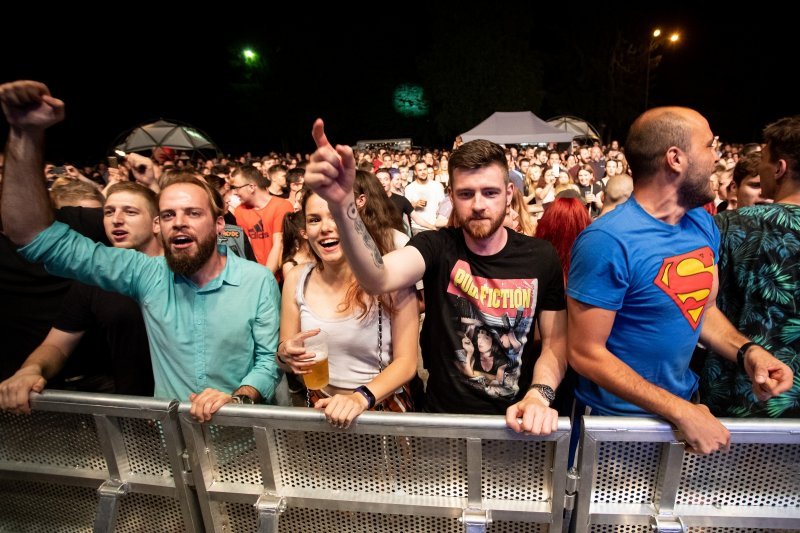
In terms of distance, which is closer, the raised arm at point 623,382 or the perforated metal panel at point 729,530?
the raised arm at point 623,382

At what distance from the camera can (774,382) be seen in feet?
5.59

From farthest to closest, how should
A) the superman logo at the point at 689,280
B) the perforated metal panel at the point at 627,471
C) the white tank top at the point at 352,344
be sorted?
the white tank top at the point at 352,344
the superman logo at the point at 689,280
the perforated metal panel at the point at 627,471

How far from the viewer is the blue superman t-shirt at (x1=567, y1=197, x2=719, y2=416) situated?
1.70m

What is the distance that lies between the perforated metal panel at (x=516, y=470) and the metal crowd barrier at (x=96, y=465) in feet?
3.83

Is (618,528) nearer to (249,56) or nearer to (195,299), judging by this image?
(195,299)

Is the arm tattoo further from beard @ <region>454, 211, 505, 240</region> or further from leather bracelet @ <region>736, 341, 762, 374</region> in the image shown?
leather bracelet @ <region>736, 341, 762, 374</region>

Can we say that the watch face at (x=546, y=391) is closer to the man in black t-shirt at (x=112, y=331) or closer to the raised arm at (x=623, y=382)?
the raised arm at (x=623, y=382)

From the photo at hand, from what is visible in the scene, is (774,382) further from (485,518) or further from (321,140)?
(321,140)

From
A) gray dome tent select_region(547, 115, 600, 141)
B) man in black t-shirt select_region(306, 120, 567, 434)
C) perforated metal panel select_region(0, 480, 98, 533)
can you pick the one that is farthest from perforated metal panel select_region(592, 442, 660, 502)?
gray dome tent select_region(547, 115, 600, 141)

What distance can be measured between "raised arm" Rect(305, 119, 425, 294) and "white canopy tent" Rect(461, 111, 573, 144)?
54.6 feet

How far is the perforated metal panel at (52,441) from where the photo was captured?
74.7 inches

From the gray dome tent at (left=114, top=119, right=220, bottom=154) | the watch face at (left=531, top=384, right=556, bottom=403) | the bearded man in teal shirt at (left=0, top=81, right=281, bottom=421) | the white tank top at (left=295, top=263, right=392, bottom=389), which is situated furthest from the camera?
the gray dome tent at (left=114, top=119, right=220, bottom=154)

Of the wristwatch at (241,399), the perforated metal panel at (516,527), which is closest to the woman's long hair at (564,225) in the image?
the perforated metal panel at (516,527)

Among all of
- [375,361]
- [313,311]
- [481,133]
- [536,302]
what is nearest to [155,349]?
[313,311]
